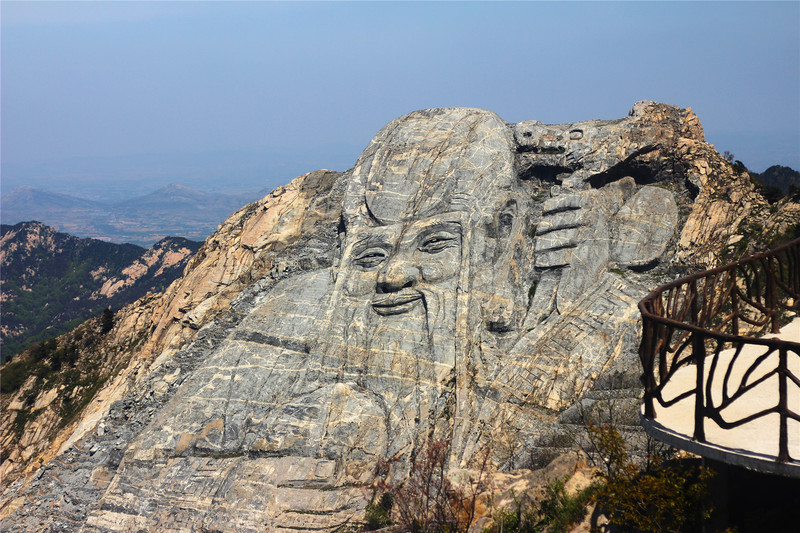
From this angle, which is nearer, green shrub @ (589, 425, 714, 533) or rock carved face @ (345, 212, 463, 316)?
green shrub @ (589, 425, 714, 533)

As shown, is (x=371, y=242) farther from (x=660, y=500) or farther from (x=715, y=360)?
(x=715, y=360)

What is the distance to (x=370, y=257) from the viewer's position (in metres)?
26.7

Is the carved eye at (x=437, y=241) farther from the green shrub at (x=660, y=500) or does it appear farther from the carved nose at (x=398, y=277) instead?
the green shrub at (x=660, y=500)

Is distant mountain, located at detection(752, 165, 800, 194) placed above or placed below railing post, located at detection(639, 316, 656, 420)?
above

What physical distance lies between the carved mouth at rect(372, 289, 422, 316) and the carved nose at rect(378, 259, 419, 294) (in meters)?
0.29

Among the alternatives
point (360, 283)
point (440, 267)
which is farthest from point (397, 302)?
point (440, 267)

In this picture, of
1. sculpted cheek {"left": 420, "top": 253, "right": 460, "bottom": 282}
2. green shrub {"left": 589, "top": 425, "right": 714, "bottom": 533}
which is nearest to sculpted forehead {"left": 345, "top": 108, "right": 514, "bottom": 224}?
sculpted cheek {"left": 420, "top": 253, "right": 460, "bottom": 282}

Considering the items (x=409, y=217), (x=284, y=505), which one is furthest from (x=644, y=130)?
(x=284, y=505)

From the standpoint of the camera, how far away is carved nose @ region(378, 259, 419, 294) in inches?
991

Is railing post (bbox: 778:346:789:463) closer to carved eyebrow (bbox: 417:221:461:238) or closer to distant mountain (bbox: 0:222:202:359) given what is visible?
carved eyebrow (bbox: 417:221:461:238)

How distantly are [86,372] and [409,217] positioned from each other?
19979 mm

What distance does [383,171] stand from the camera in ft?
95.2

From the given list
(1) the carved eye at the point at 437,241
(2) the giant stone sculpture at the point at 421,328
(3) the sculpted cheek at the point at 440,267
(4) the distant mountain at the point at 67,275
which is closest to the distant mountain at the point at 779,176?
(2) the giant stone sculpture at the point at 421,328

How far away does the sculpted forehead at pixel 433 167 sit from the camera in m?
27.2
